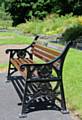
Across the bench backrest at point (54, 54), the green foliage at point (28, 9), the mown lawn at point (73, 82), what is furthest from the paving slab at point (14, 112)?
the green foliage at point (28, 9)

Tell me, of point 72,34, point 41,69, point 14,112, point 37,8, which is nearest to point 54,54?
point 41,69

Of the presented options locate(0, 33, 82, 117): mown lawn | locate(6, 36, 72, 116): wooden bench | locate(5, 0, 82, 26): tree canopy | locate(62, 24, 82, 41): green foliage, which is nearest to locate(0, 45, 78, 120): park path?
locate(6, 36, 72, 116): wooden bench

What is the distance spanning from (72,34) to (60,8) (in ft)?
71.7

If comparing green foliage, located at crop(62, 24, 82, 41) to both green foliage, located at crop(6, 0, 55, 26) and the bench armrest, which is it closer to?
the bench armrest

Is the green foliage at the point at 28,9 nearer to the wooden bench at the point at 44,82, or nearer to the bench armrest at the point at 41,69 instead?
the wooden bench at the point at 44,82

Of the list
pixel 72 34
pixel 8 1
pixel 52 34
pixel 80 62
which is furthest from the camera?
pixel 8 1

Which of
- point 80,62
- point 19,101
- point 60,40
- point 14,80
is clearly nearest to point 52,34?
point 60,40

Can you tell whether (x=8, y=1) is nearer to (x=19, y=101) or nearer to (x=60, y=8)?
(x=60, y=8)

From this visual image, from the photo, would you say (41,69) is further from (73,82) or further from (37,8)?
(37,8)

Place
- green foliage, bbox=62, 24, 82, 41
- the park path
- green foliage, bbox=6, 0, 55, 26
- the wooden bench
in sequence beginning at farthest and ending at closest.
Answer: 1. green foliage, bbox=6, 0, 55, 26
2. green foliage, bbox=62, 24, 82, 41
3. the wooden bench
4. the park path

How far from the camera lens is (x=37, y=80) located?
6164 mm

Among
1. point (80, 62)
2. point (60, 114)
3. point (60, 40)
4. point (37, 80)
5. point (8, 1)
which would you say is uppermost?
point (37, 80)

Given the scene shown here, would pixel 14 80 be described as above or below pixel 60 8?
above

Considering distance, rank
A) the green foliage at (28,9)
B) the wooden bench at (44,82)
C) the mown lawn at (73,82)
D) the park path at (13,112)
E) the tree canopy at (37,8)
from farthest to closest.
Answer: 1. the green foliage at (28,9)
2. the tree canopy at (37,8)
3. the mown lawn at (73,82)
4. the wooden bench at (44,82)
5. the park path at (13,112)
